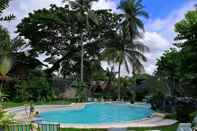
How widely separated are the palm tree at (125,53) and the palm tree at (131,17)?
1.08 metres

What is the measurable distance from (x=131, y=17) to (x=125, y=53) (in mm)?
3790

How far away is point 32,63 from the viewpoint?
42.6 meters

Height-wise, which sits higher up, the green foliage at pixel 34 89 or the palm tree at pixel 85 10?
the palm tree at pixel 85 10

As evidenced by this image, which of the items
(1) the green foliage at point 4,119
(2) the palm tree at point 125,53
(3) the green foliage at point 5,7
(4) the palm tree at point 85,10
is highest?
(4) the palm tree at point 85,10

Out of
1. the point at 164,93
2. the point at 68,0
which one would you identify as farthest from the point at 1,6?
the point at 68,0

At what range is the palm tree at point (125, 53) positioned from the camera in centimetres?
4225

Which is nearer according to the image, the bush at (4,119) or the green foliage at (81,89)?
the bush at (4,119)

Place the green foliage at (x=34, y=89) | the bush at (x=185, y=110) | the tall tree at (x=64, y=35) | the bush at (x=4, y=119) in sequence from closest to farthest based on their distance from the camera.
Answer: the bush at (x=4, y=119), the bush at (x=185, y=110), the green foliage at (x=34, y=89), the tall tree at (x=64, y=35)

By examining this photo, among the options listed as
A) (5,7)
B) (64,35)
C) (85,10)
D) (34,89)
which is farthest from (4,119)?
(64,35)

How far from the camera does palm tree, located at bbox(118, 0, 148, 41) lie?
43.9 m

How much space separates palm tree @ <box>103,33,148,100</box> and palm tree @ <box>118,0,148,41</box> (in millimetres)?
1076

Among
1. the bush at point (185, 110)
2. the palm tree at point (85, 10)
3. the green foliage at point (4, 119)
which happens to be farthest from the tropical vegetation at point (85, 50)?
the green foliage at point (4, 119)

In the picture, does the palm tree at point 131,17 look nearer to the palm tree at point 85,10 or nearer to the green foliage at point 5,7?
the palm tree at point 85,10

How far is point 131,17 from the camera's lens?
44.3 metres
